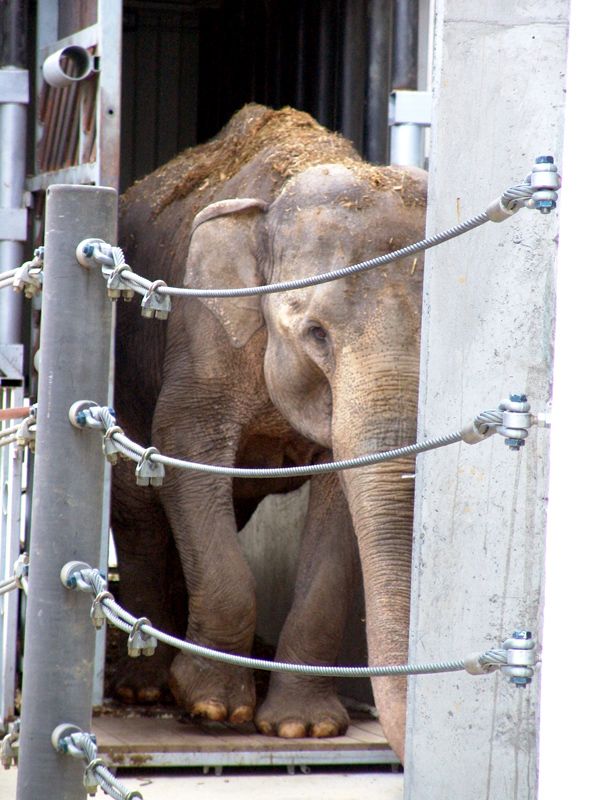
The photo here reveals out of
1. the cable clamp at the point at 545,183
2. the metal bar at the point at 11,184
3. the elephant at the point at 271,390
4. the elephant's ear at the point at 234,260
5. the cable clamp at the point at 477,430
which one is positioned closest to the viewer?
the cable clamp at the point at 545,183

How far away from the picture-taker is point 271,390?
4.62 meters

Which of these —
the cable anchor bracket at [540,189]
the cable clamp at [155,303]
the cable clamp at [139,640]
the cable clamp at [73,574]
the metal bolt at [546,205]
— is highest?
the cable anchor bracket at [540,189]

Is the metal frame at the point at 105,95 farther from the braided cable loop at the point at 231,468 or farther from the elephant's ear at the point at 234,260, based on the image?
the braided cable loop at the point at 231,468

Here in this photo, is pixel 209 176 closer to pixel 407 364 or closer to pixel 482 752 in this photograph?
pixel 407 364

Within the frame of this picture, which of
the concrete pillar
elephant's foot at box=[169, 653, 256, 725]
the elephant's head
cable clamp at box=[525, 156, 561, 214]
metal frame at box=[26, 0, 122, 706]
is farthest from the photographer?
elephant's foot at box=[169, 653, 256, 725]

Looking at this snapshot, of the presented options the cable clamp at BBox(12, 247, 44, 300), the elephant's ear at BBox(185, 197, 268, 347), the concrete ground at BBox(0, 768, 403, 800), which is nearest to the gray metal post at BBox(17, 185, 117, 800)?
the cable clamp at BBox(12, 247, 44, 300)

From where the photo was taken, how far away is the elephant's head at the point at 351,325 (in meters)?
3.68

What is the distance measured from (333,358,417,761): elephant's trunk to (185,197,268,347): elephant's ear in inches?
29.0

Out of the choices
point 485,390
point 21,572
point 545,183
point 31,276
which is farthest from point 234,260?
point 545,183

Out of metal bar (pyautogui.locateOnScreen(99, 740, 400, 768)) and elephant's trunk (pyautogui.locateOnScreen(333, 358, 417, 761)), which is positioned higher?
elephant's trunk (pyautogui.locateOnScreen(333, 358, 417, 761))

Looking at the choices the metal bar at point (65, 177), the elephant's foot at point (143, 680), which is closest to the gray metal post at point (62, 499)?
the metal bar at point (65, 177)

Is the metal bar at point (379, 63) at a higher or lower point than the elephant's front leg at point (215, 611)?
higher

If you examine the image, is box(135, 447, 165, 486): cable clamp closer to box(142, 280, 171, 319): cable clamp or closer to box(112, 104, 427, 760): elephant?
box(142, 280, 171, 319): cable clamp

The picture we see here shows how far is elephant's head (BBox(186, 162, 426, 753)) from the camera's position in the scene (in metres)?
3.68
